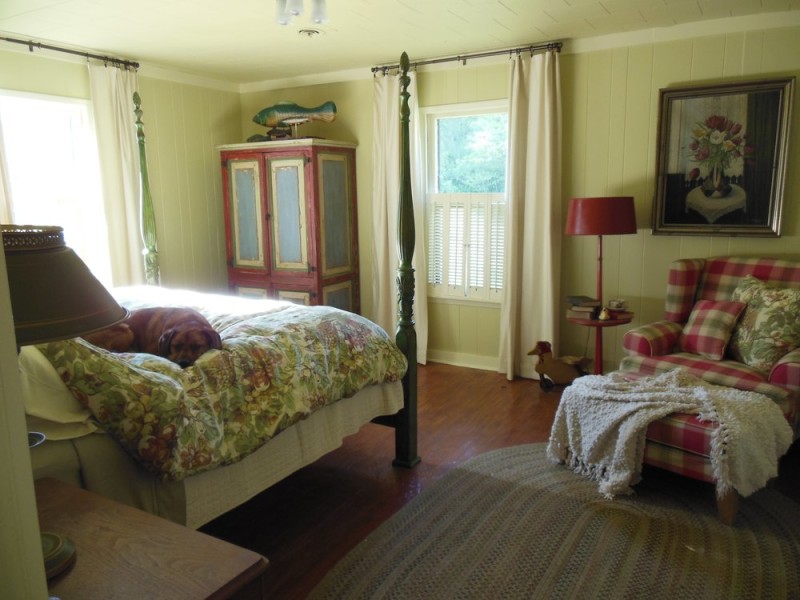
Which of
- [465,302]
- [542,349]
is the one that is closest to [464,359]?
[465,302]

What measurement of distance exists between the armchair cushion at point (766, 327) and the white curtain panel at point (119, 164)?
4.00 m

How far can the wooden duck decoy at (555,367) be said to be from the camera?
162 inches

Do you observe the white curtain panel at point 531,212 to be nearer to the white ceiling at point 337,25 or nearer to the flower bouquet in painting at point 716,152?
the white ceiling at point 337,25

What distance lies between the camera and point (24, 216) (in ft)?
13.3

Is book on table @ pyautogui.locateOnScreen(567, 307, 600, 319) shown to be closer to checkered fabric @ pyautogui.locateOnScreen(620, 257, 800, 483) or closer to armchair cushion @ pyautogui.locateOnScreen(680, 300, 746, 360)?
checkered fabric @ pyautogui.locateOnScreen(620, 257, 800, 483)

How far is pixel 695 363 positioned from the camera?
3201 mm

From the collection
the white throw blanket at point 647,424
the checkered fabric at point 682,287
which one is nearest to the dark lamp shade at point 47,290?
the white throw blanket at point 647,424

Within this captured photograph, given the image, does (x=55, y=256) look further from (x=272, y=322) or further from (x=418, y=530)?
(x=418, y=530)

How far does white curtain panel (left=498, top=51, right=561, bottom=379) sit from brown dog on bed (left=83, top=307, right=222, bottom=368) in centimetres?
265

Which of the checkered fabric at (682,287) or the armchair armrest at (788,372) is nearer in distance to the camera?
the armchair armrest at (788,372)

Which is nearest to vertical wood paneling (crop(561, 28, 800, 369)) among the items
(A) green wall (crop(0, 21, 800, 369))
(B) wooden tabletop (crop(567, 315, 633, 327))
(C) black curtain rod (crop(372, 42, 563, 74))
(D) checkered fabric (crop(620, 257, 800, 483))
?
(A) green wall (crop(0, 21, 800, 369))

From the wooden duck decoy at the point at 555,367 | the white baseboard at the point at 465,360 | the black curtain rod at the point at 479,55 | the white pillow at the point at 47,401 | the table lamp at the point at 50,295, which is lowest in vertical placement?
the white baseboard at the point at 465,360

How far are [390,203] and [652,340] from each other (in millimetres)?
2287

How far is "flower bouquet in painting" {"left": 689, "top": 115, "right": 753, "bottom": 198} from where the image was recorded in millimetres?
3650
